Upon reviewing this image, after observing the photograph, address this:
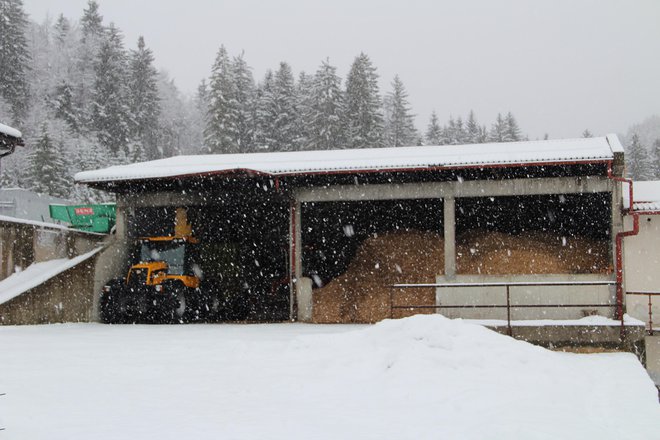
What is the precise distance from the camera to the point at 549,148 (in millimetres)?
18766

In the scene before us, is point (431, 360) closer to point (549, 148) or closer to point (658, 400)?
point (658, 400)

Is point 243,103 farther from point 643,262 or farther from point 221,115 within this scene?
point 643,262

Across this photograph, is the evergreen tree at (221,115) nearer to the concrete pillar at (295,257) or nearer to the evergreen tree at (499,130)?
the evergreen tree at (499,130)

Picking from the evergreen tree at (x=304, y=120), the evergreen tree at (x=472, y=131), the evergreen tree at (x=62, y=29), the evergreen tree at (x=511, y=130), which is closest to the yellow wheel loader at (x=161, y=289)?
the evergreen tree at (x=304, y=120)

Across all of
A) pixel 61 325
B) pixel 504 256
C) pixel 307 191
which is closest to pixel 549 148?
pixel 504 256

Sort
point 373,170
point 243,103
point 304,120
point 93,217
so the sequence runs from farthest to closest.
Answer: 1. point 243,103
2. point 304,120
3. point 93,217
4. point 373,170

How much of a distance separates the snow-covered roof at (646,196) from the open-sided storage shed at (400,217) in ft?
2.59

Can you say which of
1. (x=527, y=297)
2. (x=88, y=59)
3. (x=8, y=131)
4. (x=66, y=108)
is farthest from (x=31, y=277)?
(x=88, y=59)

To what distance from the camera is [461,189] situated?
17.2 meters

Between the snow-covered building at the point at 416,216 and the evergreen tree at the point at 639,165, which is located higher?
the evergreen tree at the point at 639,165

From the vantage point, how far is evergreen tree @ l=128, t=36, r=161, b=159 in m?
71.1

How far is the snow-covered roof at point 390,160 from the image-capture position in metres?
16.2

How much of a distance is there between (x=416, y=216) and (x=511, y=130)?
186 ft

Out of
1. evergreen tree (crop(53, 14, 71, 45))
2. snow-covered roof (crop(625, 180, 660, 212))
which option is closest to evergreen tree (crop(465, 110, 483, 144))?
evergreen tree (crop(53, 14, 71, 45))
